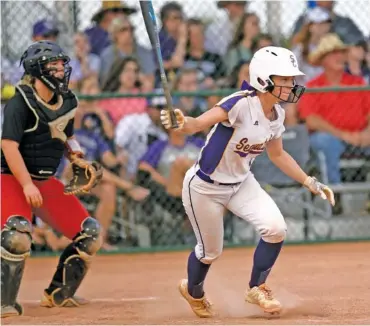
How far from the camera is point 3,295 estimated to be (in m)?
5.93

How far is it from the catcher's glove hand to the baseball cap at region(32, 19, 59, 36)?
312 centimetres

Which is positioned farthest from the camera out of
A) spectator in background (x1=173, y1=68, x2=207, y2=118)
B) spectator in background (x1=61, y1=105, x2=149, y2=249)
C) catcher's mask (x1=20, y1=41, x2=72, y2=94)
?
spectator in background (x1=173, y1=68, x2=207, y2=118)

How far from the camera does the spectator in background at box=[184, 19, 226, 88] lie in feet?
31.1

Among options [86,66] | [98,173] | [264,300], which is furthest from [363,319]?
[86,66]

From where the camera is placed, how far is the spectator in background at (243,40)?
9508 millimetres

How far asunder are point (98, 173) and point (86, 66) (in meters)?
3.28

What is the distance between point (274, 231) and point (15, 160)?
5.47 feet

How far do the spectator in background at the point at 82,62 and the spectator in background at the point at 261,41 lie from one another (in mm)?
1564

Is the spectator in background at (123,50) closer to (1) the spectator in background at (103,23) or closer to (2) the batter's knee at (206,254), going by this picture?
(1) the spectator in background at (103,23)

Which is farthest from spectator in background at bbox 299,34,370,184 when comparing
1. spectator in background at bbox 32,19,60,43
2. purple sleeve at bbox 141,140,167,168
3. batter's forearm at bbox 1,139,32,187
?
batter's forearm at bbox 1,139,32,187

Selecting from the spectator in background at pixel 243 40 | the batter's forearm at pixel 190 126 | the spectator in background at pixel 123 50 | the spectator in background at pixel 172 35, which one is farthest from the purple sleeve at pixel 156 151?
the batter's forearm at pixel 190 126

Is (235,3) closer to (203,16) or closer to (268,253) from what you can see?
(203,16)

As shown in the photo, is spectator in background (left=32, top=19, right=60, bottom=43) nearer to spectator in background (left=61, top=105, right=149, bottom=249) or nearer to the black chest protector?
spectator in background (left=61, top=105, right=149, bottom=249)

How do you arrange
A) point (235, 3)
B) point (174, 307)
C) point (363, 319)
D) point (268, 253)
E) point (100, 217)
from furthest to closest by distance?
point (235, 3) < point (100, 217) < point (174, 307) < point (268, 253) < point (363, 319)
